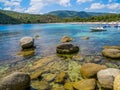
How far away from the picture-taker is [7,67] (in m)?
20.2

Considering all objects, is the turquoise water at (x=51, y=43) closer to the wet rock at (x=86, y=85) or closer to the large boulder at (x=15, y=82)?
the large boulder at (x=15, y=82)

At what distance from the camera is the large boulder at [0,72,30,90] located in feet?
39.8

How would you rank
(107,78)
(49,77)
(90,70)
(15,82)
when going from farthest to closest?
(49,77), (90,70), (107,78), (15,82)

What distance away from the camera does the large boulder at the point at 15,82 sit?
39.8 ft

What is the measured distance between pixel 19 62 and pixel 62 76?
831 centimetres

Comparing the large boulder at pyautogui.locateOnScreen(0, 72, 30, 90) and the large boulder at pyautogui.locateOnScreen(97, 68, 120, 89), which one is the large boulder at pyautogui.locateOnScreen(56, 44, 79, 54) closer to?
the large boulder at pyautogui.locateOnScreen(97, 68, 120, 89)

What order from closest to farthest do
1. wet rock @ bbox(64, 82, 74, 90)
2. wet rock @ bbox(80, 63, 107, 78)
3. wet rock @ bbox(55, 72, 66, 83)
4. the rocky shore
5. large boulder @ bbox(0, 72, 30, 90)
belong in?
large boulder @ bbox(0, 72, 30, 90) → the rocky shore → wet rock @ bbox(64, 82, 74, 90) → wet rock @ bbox(55, 72, 66, 83) → wet rock @ bbox(80, 63, 107, 78)

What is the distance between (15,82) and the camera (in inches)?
Result: 489

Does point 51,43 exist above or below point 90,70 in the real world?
below

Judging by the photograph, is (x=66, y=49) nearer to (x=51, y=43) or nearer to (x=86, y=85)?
(x=86, y=85)

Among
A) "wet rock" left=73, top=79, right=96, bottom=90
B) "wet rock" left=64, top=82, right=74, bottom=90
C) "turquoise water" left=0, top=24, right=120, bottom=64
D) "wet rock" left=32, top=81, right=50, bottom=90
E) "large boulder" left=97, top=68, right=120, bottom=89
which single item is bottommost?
"turquoise water" left=0, top=24, right=120, bottom=64

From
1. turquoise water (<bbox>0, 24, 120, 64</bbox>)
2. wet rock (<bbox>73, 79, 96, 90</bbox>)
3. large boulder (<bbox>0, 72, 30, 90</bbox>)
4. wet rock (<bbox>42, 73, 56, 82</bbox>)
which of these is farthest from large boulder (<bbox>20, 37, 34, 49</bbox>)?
wet rock (<bbox>73, 79, 96, 90</bbox>)

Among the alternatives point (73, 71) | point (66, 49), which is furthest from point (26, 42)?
point (73, 71)

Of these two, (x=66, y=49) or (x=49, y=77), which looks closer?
(x=49, y=77)
